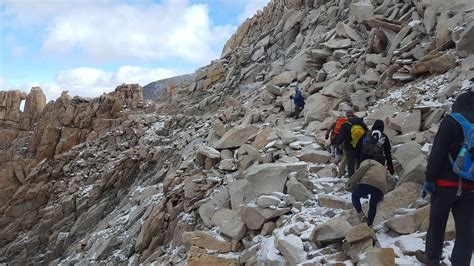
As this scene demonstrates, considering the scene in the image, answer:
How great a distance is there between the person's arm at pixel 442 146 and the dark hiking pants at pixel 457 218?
0.22m

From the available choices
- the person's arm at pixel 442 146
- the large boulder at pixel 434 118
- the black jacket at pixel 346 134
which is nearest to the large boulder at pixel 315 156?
the black jacket at pixel 346 134

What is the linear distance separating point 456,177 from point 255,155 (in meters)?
7.72

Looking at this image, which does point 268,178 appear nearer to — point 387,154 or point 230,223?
point 230,223

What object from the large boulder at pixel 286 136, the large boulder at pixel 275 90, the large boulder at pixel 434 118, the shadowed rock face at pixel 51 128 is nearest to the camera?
the large boulder at pixel 434 118

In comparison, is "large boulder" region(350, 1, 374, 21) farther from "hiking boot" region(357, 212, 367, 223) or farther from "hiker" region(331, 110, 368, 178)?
"hiking boot" region(357, 212, 367, 223)

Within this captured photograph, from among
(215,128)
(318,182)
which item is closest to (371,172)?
(318,182)

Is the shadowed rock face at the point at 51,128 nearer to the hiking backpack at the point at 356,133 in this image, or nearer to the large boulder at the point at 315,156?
the large boulder at the point at 315,156

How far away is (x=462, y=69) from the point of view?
10812mm

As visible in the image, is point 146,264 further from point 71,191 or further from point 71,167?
point 71,167

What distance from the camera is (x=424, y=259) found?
5.41m

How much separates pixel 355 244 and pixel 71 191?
23.5m

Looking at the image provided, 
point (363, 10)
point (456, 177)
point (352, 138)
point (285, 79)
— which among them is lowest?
point (456, 177)

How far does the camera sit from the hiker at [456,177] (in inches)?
173

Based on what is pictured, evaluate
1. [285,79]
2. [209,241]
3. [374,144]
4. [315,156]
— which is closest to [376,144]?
[374,144]
